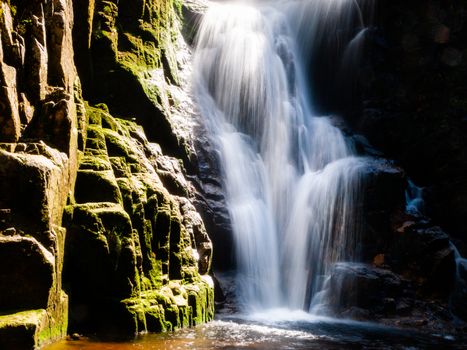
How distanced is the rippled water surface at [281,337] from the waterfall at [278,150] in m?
1.93

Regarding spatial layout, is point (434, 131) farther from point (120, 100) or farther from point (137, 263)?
point (137, 263)

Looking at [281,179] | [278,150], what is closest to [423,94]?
[278,150]

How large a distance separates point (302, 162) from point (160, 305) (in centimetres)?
1092

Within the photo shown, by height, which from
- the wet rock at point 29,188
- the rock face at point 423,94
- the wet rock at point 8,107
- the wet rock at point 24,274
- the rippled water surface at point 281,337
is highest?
the rock face at point 423,94

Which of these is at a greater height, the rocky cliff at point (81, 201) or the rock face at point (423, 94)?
the rock face at point (423, 94)

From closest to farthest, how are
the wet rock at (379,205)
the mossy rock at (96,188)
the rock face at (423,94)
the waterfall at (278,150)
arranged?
the mossy rock at (96,188) → the waterfall at (278,150) → the wet rock at (379,205) → the rock face at (423,94)

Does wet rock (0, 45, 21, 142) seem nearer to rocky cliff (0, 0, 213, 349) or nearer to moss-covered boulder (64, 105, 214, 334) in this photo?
rocky cliff (0, 0, 213, 349)

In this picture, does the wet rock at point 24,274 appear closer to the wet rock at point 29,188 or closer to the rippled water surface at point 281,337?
the wet rock at point 29,188

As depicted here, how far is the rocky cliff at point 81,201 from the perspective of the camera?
244 inches

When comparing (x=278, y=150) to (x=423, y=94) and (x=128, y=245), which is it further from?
(x=128, y=245)

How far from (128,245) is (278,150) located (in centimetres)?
1059

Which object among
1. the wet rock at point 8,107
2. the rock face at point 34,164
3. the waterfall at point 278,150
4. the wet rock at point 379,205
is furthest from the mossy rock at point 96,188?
the wet rock at point 379,205

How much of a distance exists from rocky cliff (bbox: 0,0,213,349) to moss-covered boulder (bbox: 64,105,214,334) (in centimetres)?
2

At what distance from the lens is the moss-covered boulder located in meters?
7.63
